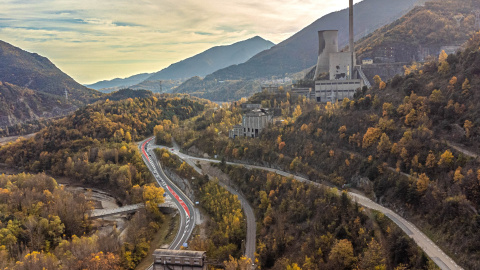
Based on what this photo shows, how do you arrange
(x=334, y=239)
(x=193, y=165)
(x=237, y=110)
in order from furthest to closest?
(x=237, y=110), (x=193, y=165), (x=334, y=239)

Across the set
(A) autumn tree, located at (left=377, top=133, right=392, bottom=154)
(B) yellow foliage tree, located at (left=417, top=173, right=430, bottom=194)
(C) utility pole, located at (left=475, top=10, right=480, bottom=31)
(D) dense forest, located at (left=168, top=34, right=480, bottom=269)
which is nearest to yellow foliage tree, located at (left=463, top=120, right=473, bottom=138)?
(D) dense forest, located at (left=168, top=34, right=480, bottom=269)

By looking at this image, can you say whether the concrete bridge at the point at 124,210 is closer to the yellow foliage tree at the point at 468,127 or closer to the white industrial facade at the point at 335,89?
the yellow foliage tree at the point at 468,127

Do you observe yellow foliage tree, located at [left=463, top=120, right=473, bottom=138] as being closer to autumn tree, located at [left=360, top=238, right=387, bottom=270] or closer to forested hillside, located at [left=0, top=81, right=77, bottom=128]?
autumn tree, located at [left=360, top=238, right=387, bottom=270]

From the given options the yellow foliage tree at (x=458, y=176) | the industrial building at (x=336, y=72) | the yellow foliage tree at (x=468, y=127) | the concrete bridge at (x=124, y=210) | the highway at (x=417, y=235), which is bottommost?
the concrete bridge at (x=124, y=210)

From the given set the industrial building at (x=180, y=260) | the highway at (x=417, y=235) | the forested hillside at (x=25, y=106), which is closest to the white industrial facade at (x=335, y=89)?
the highway at (x=417, y=235)

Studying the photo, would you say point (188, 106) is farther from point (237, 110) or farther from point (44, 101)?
point (44, 101)

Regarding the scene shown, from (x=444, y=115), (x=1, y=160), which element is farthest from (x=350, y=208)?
(x=1, y=160)
